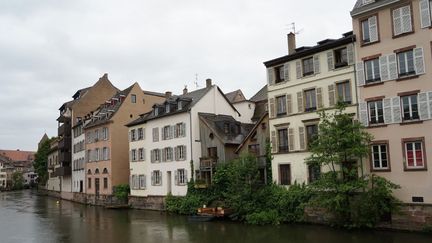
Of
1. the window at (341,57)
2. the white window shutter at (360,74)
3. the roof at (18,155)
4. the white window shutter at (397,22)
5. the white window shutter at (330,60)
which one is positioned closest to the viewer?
the white window shutter at (397,22)

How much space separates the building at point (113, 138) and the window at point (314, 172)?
30.2 metres

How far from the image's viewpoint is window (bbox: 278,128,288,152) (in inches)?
1353

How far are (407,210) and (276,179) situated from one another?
1066 cm

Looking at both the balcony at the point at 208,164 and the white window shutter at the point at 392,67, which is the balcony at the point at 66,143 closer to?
the balcony at the point at 208,164

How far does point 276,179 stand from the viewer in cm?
3459

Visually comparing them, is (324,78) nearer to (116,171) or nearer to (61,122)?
(116,171)

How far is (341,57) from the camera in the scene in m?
31.1

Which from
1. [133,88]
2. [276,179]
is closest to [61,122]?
[133,88]

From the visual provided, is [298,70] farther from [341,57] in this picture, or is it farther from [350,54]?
[350,54]

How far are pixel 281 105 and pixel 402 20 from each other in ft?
37.0

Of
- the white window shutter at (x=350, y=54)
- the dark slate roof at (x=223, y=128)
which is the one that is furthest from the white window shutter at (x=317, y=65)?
the dark slate roof at (x=223, y=128)

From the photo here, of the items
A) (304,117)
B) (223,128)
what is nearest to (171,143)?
(223,128)

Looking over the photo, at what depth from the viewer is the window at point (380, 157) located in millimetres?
28031

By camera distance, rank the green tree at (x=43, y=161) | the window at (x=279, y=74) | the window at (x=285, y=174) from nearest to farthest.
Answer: the window at (x=285, y=174) → the window at (x=279, y=74) → the green tree at (x=43, y=161)
